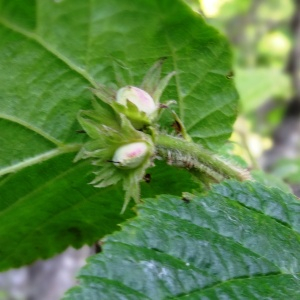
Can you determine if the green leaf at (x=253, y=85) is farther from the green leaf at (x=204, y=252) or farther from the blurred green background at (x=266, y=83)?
the green leaf at (x=204, y=252)

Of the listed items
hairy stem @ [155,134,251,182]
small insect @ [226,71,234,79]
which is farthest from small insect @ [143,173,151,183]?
small insect @ [226,71,234,79]

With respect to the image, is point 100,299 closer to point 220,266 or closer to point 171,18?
point 220,266

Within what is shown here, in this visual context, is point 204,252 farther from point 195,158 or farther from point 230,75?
point 230,75

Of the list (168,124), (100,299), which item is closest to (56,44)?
(168,124)

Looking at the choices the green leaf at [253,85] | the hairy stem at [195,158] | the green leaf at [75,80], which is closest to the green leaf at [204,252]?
the hairy stem at [195,158]

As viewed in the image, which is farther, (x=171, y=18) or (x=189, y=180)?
(x=189, y=180)

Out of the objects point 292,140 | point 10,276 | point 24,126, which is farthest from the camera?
point 10,276
